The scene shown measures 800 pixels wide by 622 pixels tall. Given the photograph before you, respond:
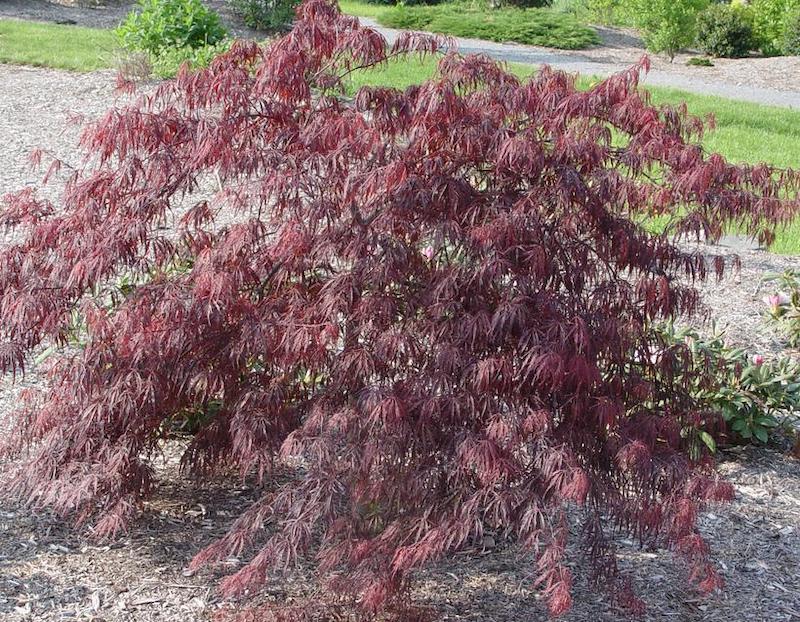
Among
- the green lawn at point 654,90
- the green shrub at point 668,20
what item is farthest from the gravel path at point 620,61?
the green lawn at point 654,90

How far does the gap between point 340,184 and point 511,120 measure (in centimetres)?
60

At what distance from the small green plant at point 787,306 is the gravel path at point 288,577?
4.71ft

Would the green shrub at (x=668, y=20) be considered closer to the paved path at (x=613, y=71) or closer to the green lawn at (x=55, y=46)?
the paved path at (x=613, y=71)

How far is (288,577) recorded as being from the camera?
3479 millimetres

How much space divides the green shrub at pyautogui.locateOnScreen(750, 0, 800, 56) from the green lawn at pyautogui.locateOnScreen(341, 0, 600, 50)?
318cm

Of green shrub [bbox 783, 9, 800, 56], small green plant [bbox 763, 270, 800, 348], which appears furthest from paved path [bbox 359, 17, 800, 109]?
small green plant [bbox 763, 270, 800, 348]

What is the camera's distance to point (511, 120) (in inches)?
127

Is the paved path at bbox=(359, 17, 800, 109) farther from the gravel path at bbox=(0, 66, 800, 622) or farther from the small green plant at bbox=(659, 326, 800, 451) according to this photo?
the gravel path at bbox=(0, 66, 800, 622)

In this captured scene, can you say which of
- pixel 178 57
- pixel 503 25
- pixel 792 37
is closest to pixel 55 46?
pixel 178 57

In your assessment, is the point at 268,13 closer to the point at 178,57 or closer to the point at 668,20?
the point at 668,20

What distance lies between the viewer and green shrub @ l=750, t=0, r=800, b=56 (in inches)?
785

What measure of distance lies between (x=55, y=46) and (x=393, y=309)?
491 inches

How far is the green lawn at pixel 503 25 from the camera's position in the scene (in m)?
20.5

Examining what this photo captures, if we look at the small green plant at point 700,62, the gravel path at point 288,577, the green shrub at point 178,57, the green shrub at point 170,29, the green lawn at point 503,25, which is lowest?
the gravel path at point 288,577
